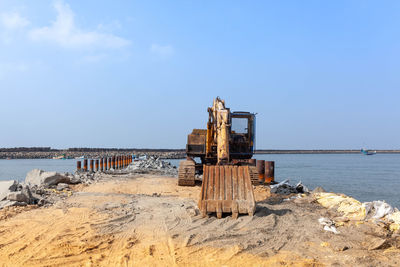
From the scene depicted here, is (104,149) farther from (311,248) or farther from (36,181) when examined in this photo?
(311,248)

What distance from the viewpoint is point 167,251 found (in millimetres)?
5473

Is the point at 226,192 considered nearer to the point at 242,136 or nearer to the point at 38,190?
the point at 38,190

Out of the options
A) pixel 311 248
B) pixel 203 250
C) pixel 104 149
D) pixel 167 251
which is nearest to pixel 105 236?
pixel 167 251

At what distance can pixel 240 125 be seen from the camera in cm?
1570

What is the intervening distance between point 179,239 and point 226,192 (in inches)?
93.4

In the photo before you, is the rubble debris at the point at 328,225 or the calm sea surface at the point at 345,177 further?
the calm sea surface at the point at 345,177

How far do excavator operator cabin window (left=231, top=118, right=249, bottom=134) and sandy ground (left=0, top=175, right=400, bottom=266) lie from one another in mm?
7046

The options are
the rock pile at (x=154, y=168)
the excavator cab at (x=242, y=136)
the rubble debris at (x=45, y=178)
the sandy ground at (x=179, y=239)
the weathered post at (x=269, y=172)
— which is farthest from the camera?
the rock pile at (x=154, y=168)

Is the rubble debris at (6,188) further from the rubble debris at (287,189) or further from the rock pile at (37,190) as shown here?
the rubble debris at (287,189)

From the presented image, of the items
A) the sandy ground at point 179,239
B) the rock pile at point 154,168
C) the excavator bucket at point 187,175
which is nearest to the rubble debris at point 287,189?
the excavator bucket at point 187,175

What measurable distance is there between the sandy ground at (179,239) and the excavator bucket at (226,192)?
0.23 metres

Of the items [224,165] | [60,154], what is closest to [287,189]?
[224,165]

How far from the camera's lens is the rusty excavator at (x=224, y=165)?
311 inches

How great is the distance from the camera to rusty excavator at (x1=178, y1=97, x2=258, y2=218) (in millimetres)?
7893
